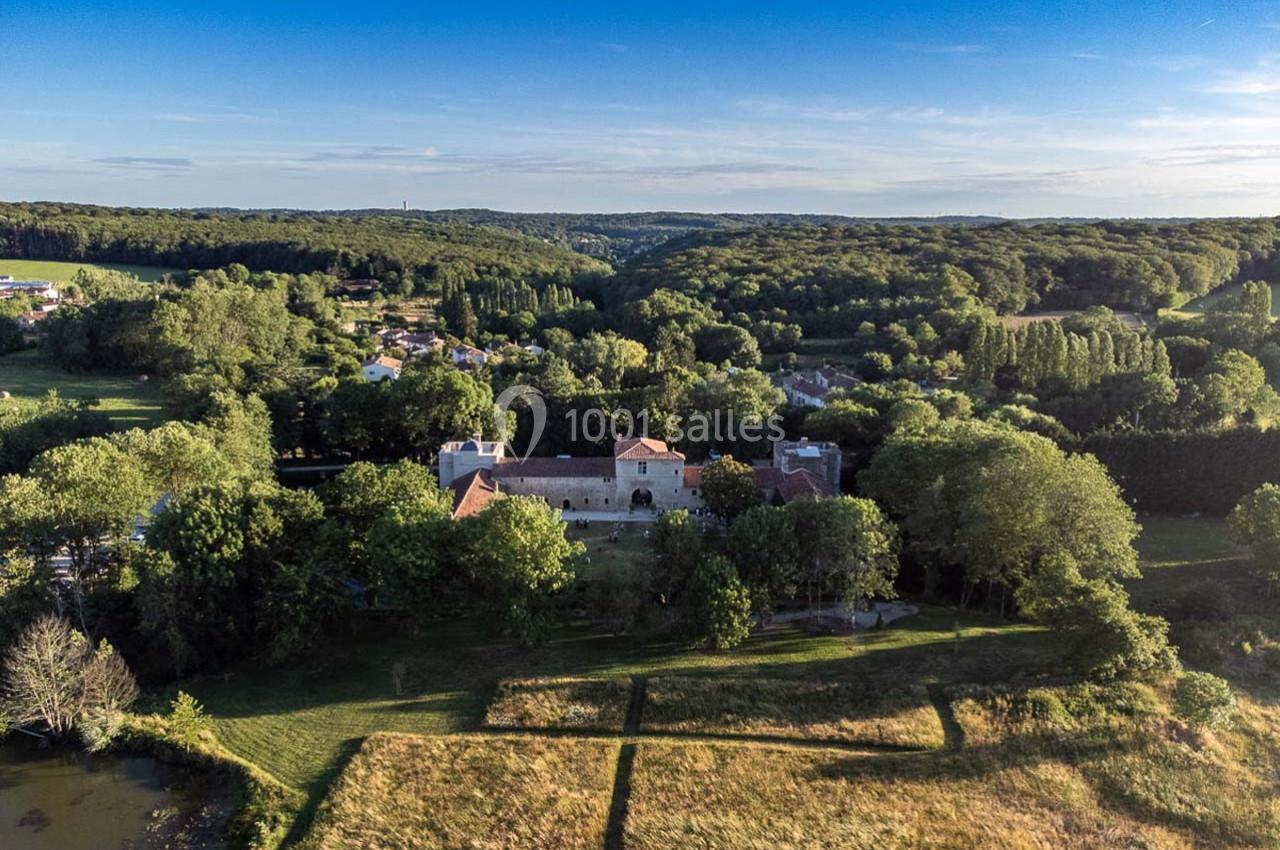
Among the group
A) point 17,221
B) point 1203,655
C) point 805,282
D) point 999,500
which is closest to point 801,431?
point 999,500

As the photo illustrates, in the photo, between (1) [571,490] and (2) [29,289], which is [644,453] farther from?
(2) [29,289]

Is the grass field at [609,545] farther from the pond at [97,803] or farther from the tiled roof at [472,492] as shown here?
the pond at [97,803]

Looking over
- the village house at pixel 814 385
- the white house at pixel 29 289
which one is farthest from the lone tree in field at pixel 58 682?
the white house at pixel 29 289

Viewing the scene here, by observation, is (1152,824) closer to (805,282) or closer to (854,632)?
(854,632)

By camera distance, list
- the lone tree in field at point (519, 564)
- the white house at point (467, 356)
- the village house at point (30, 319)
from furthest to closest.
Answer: the village house at point (30, 319) → the white house at point (467, 356) → the lone tree in field at point (519, 564)

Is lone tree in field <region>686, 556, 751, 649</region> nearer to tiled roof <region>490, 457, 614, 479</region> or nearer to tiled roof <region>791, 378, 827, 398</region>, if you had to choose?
tiled roof <region>490, 457, 614, 479</region>

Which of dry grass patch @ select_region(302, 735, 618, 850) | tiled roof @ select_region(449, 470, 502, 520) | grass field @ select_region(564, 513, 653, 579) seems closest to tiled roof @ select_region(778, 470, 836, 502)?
grass field @ select_region(564, 513, 653, 579)
